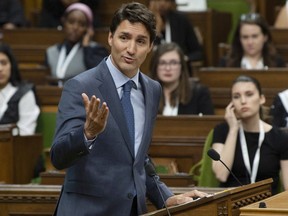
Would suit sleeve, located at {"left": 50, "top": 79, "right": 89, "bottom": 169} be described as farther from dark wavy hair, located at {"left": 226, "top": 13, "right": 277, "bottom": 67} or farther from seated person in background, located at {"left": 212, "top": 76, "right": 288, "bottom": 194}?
dark wavy hair, located at {"left": 226, "top": 13, "right": 277, "bottom": 67}

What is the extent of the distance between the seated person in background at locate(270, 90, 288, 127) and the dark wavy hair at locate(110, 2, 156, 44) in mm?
2075

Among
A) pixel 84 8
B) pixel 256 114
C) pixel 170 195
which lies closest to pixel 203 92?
pixel 256 114

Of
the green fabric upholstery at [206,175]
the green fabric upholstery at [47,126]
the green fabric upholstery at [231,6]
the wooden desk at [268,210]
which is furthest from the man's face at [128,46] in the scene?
the green fabric upholstery at [231,6]

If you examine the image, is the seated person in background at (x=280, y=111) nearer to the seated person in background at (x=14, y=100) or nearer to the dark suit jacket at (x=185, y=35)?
the seated person in background at (x=14, y=100)

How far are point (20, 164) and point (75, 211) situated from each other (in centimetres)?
222

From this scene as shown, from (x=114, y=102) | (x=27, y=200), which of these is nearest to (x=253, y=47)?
(x=27, y=200)

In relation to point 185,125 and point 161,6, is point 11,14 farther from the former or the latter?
point 185,125

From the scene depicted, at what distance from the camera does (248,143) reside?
438cm

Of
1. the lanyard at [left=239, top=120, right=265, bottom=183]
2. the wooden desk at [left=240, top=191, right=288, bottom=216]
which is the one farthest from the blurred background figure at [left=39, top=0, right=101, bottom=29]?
the wooden desk at [left=240, top=191, right=288, bottom=216]

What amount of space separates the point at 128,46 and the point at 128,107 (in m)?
0.19

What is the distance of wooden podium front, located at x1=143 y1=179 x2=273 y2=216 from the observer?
9.11ft

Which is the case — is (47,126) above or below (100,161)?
below

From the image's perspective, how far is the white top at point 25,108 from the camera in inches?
213

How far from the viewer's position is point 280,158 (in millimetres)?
4262
